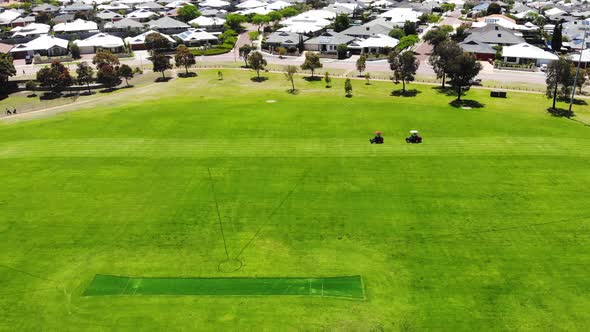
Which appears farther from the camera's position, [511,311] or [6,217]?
[6,217]

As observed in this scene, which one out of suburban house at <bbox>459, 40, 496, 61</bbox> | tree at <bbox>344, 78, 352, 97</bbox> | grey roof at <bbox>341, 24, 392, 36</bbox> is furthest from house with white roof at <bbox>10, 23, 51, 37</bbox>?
suburban house at <bbox>459, 40, 496, 61</bbox>

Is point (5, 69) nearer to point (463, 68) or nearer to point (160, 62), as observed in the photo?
point (160, 62)

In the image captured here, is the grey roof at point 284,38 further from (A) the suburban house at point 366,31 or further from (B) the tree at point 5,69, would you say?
(B) the tree at point 5,69

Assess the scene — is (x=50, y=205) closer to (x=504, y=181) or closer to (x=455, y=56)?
(x=504, y=181)

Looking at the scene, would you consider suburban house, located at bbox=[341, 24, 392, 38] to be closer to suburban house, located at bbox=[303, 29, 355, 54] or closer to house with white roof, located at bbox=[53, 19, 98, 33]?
suburban house, located at bbox=[303, 29, 355, 54]

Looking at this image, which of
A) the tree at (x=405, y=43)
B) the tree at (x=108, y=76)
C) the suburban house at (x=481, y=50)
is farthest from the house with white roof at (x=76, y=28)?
the suburban house at (x=481, y=50)

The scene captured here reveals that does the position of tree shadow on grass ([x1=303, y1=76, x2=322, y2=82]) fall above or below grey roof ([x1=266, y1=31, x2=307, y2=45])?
below

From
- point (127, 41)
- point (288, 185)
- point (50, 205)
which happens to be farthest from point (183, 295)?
point (127, 41)
